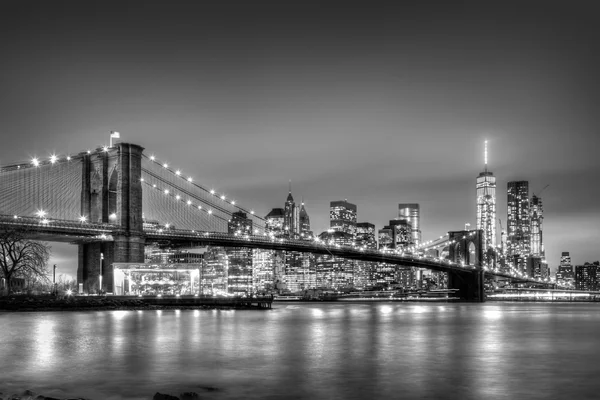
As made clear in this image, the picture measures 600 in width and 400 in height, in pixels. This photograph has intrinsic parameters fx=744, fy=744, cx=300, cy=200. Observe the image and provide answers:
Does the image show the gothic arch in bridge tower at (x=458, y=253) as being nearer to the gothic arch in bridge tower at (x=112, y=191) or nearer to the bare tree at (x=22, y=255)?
the gothic arch in bridge tower at (x=112, y=191)

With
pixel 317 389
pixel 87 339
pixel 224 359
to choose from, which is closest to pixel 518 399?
pixel 317 389

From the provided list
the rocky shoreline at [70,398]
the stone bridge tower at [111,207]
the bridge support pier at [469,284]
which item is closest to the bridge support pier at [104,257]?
the stone bridge tower at [111,207]

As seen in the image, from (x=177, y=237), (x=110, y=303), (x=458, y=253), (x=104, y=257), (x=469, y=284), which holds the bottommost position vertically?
(x=469, y=284)

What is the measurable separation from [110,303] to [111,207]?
12040 millimetres

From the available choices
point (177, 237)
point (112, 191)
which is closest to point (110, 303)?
point (177, 237)

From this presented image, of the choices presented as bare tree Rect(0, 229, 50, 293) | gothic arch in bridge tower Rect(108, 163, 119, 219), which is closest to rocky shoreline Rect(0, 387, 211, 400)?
bare tree Rect(0, 229, 50, 293)

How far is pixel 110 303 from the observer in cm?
6262

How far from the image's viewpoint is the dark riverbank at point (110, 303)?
60.5 m

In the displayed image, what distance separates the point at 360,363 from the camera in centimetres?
2698

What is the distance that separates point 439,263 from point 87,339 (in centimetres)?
7380

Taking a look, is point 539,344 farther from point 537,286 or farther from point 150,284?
point 537,286

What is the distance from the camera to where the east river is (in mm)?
20875

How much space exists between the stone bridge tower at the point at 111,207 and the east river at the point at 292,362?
23.6 metres

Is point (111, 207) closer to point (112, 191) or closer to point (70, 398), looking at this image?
point (112, 191)
